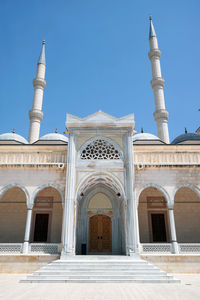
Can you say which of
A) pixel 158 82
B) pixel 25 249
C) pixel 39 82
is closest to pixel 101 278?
pixel 25 249

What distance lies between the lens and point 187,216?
1312 cm

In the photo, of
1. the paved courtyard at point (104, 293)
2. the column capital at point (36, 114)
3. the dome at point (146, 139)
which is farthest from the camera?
the column capital at point (36, 114)

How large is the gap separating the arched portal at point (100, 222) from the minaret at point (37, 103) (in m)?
8.06

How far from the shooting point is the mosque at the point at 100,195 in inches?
417

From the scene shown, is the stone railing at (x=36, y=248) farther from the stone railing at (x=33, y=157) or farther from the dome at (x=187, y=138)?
the dome at (x=187, y=138)

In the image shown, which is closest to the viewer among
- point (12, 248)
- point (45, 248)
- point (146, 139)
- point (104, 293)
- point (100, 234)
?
point (104, 293)

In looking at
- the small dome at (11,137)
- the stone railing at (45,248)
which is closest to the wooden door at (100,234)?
the stone railing at (45,248)

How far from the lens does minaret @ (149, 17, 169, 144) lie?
749 inches

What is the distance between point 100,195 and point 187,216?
5112mm

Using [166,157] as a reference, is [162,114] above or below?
above

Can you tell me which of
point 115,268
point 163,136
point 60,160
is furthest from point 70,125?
point 163,136

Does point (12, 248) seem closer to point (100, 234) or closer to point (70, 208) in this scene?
point (70, 208)

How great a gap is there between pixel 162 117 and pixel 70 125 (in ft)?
32.1

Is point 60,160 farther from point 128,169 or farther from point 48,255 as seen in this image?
point 48,255
